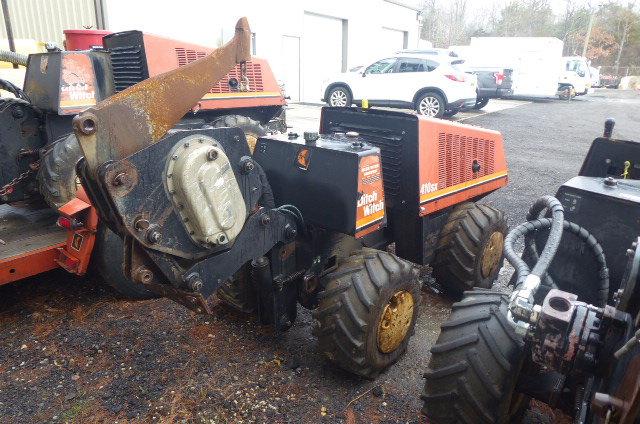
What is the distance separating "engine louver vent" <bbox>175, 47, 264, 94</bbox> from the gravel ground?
246 centimetres

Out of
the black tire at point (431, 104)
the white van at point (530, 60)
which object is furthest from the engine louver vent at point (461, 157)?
the white van at point (530, 60)

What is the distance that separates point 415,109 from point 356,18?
8349 millimetres

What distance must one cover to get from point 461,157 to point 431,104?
11252 mm

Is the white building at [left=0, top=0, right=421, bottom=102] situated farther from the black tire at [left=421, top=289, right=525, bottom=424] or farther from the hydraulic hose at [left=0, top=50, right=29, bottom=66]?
the black tire at [left=421, top=289, right=525, bottom=424]

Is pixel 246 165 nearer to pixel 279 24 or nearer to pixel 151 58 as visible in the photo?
pixel 151 58

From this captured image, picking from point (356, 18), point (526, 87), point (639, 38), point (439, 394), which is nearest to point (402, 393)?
point (439, 394)

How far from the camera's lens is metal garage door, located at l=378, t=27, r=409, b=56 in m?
24.2

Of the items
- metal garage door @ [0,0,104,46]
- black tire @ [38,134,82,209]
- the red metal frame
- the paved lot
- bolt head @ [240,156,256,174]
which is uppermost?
metal garage door @ [0,0,104,46]

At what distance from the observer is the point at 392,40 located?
993 inches

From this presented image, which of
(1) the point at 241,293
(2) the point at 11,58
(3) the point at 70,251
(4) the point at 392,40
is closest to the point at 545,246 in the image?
(1) the point at 241,293

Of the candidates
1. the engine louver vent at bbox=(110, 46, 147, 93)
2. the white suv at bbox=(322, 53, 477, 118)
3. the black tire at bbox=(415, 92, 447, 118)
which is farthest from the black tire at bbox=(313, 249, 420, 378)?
the black tire at bbox=(415, 92, 447, 118)

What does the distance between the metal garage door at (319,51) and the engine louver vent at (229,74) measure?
484 inches

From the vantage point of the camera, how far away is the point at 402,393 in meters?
2.96

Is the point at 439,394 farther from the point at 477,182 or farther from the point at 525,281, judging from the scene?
the point at 477,182
